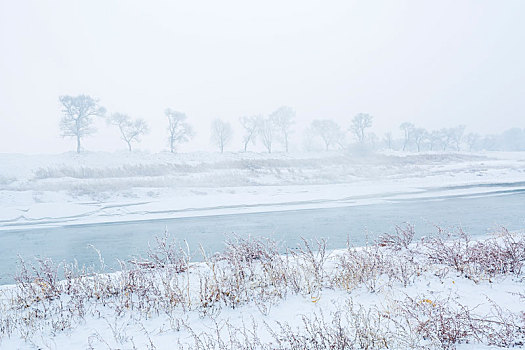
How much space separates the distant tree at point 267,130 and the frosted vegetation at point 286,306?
197 feet

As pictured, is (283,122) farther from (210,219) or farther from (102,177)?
(210,219)

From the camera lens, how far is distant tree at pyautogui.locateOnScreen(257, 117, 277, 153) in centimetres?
6562

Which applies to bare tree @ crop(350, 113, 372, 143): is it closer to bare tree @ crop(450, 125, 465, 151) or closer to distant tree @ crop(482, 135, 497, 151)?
bare tree @ crop(450, 125, 465, 151)

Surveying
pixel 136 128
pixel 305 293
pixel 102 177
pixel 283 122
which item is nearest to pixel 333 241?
pixel 305 293

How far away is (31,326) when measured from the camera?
181 inches

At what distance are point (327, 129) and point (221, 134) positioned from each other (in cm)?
2497

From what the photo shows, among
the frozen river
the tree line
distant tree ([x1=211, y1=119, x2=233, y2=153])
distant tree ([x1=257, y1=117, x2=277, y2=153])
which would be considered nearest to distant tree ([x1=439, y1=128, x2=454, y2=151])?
the tree line

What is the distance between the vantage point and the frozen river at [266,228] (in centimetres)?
1040

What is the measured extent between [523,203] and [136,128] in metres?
50.3

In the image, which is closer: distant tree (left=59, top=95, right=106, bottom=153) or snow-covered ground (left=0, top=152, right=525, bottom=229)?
snow-covered ground (left=0, top=152, right=525, bottom=229)

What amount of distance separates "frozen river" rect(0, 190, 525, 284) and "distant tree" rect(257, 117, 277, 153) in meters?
49.1

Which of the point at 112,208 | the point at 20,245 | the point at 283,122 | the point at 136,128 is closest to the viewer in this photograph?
the point at 20,245

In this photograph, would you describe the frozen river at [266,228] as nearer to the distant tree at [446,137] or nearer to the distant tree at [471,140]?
the distant tree at [446,137]

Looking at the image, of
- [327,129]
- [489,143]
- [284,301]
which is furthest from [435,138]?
[284,301]
